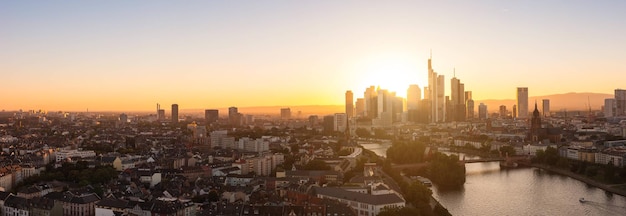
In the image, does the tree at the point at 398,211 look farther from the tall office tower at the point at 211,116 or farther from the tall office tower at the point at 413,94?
the tall office tower at the point at 413,94

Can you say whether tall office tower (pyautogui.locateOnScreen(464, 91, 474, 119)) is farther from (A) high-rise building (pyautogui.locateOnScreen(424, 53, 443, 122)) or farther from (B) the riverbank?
(B) the riverbank

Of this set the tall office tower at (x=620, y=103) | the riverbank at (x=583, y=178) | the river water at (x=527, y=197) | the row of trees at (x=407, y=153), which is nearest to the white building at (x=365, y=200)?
the river water at (x=527, y=197)

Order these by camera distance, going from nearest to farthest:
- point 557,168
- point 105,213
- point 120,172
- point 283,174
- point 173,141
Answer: point 105,213 < point 283,174 < point 120,172 < point 557,168 < point 173,141

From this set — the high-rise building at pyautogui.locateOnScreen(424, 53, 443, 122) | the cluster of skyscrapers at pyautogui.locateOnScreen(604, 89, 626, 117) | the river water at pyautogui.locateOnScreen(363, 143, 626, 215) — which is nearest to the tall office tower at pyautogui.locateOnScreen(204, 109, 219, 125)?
the high-rise building at pyautogui.locateOnScreen(424, 53, 443, 122)

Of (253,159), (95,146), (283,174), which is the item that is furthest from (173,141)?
(283,174)

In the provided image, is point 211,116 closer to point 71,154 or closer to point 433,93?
point 433,93

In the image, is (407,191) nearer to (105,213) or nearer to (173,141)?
(105,213)
